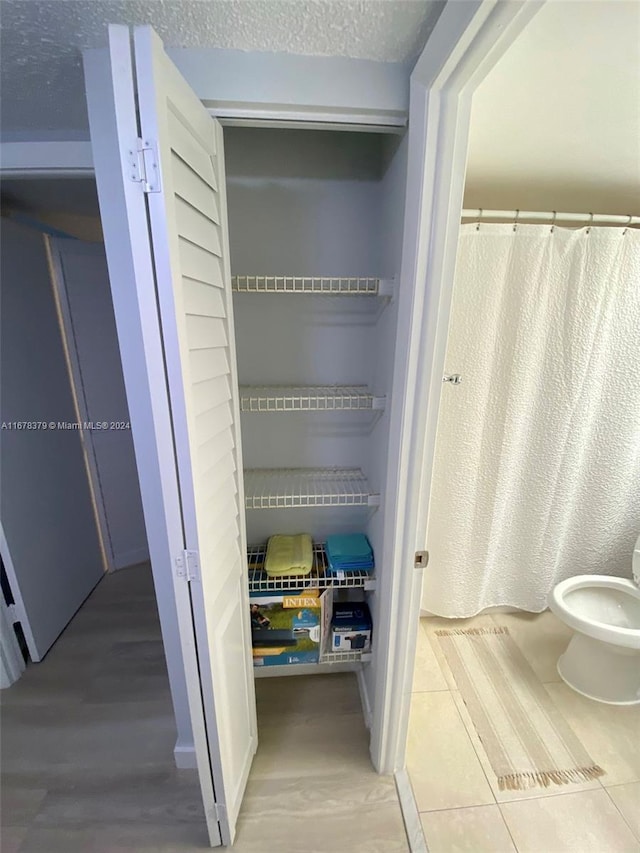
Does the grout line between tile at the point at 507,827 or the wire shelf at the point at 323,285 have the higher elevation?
the wire shelf at the point at 323,285

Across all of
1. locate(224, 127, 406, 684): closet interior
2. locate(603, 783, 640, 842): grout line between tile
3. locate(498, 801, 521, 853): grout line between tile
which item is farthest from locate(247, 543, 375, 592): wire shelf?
locate(603, 783, 640, 842): grout line between tile

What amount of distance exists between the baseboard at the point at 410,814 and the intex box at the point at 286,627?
481mm

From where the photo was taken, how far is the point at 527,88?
980 mm

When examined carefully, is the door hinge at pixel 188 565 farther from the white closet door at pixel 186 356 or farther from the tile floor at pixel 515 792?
the tile floor at pixel 515 792

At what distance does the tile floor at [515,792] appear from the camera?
1224 mm

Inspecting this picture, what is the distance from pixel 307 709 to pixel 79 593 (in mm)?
1489

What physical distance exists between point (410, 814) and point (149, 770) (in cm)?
95

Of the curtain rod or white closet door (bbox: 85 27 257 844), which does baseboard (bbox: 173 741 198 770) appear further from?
the curtain rod

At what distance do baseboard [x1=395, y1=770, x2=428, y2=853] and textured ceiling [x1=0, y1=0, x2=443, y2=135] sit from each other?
2.15m

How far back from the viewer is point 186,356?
77 centimetres

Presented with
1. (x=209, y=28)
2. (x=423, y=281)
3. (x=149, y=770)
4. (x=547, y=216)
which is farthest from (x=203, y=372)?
(x=149, y=770)

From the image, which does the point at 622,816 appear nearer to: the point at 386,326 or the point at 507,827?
the point at 507,827

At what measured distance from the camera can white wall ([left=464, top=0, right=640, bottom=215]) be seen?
815mm

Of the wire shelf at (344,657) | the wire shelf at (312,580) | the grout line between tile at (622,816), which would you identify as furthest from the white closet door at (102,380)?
the grout line between tile at (622,816)
